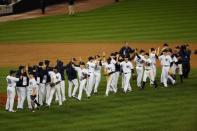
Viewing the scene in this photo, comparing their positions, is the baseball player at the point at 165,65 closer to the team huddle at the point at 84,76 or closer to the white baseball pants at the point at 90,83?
the team huddle at the point at 84,76

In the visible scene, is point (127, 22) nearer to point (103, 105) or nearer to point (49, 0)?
→ point (49, 0)

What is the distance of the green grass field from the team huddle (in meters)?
0.49

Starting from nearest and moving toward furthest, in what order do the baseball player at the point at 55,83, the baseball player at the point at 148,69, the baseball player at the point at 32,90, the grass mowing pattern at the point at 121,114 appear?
the grass mowing pattern at the point at 121,114 → the baseball player at the point at 32,90 → the baseball player at the point at 55,83 → the baseball player at the point at 148,69

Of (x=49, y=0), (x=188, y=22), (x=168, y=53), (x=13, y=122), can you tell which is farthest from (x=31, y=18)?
(x=13, y=122)

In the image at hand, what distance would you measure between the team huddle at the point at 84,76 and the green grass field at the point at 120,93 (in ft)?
1.61

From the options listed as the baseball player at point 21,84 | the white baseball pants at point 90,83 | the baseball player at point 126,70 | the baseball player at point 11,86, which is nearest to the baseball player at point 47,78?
the baseball player at point 21,84

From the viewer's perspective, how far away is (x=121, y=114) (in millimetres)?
19344

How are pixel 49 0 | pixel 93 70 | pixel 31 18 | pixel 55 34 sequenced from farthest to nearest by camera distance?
pixel 49 0
pixel 31 18
pixel 55 34
pixel 93 70

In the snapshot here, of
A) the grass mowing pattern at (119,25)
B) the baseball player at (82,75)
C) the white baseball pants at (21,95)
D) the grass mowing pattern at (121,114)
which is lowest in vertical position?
the grass mowing pattern at (121,114)

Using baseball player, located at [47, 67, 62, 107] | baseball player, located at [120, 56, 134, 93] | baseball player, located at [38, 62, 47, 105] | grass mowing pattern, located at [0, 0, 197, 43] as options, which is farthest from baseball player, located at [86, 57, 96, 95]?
grass mowing pattern, located at [0, 0, 197, 43]

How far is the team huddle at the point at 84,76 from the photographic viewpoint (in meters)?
20.6

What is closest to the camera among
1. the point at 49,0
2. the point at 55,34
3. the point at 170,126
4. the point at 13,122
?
the point at 170,126

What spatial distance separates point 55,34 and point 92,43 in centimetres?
471

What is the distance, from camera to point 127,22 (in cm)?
4025
